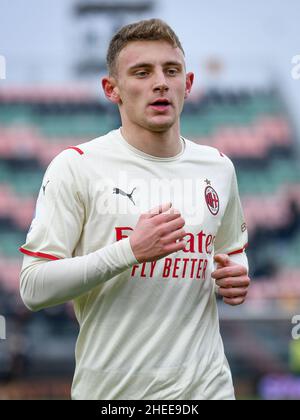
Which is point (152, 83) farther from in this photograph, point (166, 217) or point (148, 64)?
point (166, 217)

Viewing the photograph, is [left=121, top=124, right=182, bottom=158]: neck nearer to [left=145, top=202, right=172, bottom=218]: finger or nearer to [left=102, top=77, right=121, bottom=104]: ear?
[left=102, top=77, right=121, bottom=104]: ear

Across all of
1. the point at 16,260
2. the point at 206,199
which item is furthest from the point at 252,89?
the point at 206,199

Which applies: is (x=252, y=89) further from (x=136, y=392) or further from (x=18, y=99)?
(x=136, y=392)

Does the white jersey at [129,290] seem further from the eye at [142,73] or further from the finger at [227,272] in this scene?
the eye at [142,73]

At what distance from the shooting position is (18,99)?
1677 centimetres

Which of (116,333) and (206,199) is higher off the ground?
(206,199)

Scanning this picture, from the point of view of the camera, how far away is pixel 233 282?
3.37 m

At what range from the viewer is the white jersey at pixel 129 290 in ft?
10.6

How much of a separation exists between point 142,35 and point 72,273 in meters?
0.96

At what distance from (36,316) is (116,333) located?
10696 millimetres

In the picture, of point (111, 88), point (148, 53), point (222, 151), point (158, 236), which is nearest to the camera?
point (158, 236)

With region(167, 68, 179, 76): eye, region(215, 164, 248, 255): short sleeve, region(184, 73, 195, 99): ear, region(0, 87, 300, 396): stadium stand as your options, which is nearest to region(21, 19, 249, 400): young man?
region(167, 68, 179, 76): eye

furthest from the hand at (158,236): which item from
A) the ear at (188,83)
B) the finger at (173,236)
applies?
the ear at (188,83)

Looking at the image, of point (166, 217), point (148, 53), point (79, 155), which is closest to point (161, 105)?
point (148, 53)
